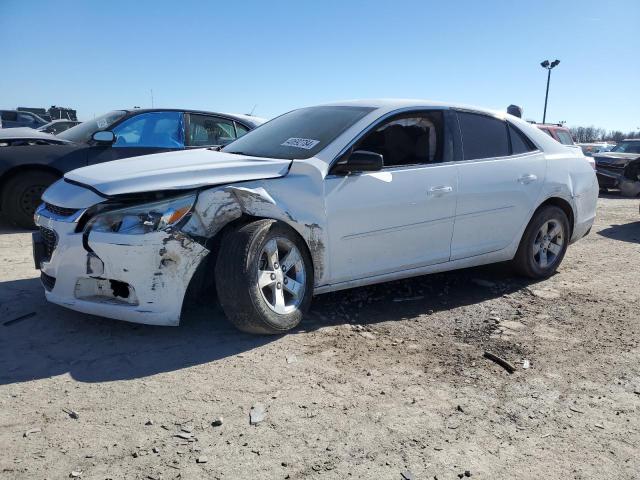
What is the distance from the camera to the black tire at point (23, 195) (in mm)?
6637

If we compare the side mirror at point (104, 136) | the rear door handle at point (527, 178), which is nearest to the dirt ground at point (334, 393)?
the rear door handle at point (527, 178)

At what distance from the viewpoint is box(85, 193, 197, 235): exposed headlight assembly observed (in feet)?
11.1

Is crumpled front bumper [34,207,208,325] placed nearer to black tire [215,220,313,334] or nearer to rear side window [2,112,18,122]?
black tire [215,220,313,334]

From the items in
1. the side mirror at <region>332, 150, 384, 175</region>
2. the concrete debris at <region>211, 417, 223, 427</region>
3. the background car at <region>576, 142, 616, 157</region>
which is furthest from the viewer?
the background car at <region>576, 142, 616, 157</region>

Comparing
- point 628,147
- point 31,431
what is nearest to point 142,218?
point 31,431

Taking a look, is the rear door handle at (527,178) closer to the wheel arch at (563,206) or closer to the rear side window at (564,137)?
the wheel arch at (563,206)

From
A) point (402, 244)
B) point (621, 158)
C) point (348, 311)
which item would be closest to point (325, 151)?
point (402, 244)

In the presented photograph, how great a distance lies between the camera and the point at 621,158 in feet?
48.4

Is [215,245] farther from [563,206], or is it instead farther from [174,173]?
[563,206]

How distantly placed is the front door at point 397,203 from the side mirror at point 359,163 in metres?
0.06

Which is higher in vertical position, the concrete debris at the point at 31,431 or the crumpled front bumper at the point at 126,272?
the crumpled front bumper at the point at 126,272

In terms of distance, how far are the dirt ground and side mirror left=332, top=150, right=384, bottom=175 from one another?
3.71 feet

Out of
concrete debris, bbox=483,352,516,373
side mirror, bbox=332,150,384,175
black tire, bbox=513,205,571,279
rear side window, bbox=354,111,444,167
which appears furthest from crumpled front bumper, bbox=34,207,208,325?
black tire, bbox=513,205,571,279

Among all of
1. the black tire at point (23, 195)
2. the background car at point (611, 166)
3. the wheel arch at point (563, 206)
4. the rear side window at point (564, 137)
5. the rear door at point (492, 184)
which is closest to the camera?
the rear door at point (492, 184)
